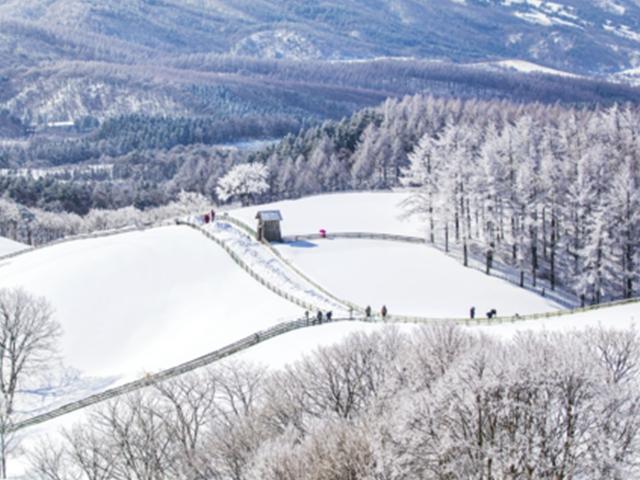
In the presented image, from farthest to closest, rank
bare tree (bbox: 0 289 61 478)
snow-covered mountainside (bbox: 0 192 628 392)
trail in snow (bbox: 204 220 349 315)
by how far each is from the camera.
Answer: trail in snow (bbox: 204 220 349 315) → snow-covered mountainside (bbox: 0 192 628 392) → bare tree (bbox: 0 289 61 478)

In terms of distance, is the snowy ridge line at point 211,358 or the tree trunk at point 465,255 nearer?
the snowy ridge line at point 211,358

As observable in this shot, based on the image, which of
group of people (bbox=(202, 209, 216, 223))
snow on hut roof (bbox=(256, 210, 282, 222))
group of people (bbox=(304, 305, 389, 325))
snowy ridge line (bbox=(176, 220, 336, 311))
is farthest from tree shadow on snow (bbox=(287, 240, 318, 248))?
group of people (bbox=(304, 305, 389, 325))

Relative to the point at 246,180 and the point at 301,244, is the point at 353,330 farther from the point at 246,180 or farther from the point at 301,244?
the point at 246,180

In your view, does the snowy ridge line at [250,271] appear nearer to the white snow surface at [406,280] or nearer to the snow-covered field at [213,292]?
the snow-covered field at [213,292]

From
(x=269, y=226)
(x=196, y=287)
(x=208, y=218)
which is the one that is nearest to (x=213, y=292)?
(x=196, y=287)

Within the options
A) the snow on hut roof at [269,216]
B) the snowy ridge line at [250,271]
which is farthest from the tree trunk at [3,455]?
the snow on hut roof at [269,216]

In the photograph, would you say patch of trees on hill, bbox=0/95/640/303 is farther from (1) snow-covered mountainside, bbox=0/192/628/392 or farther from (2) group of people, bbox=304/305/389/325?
(2) group of people, bbox=304/305/389/325
